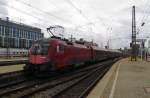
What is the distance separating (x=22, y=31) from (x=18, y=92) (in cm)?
9247

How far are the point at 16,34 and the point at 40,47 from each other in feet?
270

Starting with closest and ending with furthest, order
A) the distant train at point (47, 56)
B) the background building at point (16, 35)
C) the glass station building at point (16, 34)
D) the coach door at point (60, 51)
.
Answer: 1. the distant train at point (47, 56)
2. the coach door at point (60, 51)
3. the background building at point (16, 35)
4. the glass station building at point (16, 34)

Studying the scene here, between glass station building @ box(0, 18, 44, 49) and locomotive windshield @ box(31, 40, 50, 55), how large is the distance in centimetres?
7042

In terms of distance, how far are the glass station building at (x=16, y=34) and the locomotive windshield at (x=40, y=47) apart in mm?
70415

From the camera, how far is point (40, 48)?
20.9 meters

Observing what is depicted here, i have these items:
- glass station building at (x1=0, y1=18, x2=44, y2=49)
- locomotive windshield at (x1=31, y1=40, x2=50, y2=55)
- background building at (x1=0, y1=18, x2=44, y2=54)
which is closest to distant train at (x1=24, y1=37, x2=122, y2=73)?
locomotive windshield at (x1=31, y1=40, x2=50, y2=55)

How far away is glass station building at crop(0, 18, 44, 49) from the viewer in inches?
3642

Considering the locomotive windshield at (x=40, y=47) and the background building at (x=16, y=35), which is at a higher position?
the background building at (x=16, y=35)

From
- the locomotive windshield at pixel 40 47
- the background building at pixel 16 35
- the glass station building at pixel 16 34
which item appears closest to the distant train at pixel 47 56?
the locomotive windshield at pixel 40 47

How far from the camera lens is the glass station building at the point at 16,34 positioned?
92500 mm

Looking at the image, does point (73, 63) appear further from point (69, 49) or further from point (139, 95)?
point (139, 95)

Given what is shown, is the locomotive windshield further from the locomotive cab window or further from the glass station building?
the glass station building

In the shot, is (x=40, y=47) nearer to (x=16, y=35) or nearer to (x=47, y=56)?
(x=47, y=56)

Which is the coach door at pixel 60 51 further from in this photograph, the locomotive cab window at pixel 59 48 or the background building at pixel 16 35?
the background building at pixel 16 35
